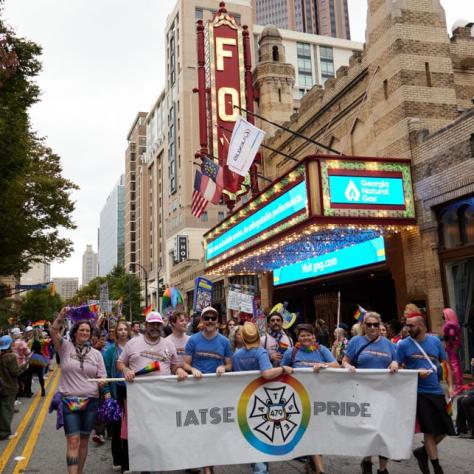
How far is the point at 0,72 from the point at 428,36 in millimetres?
13677

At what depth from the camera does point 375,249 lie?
694 inches

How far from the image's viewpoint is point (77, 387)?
5906mm

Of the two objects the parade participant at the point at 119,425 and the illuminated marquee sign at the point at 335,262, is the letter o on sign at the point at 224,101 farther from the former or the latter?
the parade participant at the point at 119,425

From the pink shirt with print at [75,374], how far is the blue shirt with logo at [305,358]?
90.8 inches

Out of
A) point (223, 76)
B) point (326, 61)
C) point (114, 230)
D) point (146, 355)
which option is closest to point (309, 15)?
point (326, 61)

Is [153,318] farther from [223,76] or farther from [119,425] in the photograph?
[223,76]

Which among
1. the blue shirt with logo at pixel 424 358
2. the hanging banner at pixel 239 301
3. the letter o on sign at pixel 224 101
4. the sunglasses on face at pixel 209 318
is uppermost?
the letter o on sign at pixel 224 101

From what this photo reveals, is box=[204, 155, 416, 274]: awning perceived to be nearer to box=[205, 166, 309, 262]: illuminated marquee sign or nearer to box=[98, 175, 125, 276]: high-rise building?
box=[205, 166, 309, 262]: illuminated marquee sign

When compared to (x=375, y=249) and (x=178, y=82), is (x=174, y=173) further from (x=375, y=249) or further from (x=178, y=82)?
(x=375, y=249)

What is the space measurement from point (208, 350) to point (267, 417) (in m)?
1.06

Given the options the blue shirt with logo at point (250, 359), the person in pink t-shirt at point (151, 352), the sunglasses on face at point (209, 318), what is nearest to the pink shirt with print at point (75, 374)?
the person in pink t-shirt at point (151, 352)

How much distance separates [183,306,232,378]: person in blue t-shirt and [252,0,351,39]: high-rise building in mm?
182974

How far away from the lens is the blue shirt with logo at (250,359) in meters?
5.95

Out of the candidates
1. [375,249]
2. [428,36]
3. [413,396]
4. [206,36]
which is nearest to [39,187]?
[206,36]
